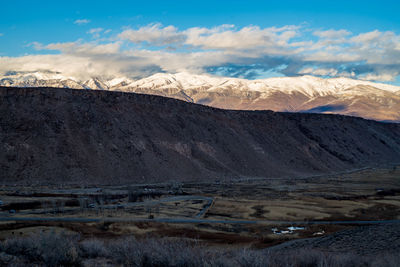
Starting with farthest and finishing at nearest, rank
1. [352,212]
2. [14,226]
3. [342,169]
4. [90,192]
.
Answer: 1. [342,169]
2. [90,192]
3. [352,212]
4. [14,226]

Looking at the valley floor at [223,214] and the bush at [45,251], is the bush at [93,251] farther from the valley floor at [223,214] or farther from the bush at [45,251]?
the valley floor at [223,214]

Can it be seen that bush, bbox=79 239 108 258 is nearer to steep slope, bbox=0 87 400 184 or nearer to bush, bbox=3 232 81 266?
bush, bbox=3 232 81 266

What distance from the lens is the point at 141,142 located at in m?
79.3

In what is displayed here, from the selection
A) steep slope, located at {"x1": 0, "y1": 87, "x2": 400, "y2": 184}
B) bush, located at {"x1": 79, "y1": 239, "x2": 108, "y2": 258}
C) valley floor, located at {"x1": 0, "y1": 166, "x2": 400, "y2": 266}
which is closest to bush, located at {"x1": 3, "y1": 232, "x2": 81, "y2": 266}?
bush, located at {"x1": 79, "y1": 239, "x2": 108, "y2": 258}

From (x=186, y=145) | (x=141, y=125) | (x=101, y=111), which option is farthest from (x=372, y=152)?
(x=101, y=111)

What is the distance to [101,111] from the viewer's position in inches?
3228

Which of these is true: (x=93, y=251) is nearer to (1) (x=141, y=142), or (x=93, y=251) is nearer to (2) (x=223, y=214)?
(2) (x=223, y=214)

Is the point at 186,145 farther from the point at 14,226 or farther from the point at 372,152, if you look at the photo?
the point at 372,152

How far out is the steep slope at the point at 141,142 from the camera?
6719 centimetres

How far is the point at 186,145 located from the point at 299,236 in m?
55.5

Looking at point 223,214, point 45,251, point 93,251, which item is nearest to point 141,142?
point 223,214

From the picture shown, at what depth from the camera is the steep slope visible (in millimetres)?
67188

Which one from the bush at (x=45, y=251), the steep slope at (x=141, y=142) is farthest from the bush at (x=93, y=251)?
the steep slope at (x=141, y=142)

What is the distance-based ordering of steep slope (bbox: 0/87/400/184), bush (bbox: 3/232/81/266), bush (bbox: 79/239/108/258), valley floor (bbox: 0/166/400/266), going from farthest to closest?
steep slope (bbox: 0/87/400/184) → valley floor (bbox: 0/166/400/266) → bush (bbox: 79/239/108/258) → bush (bbox: 3/232/81/266)
